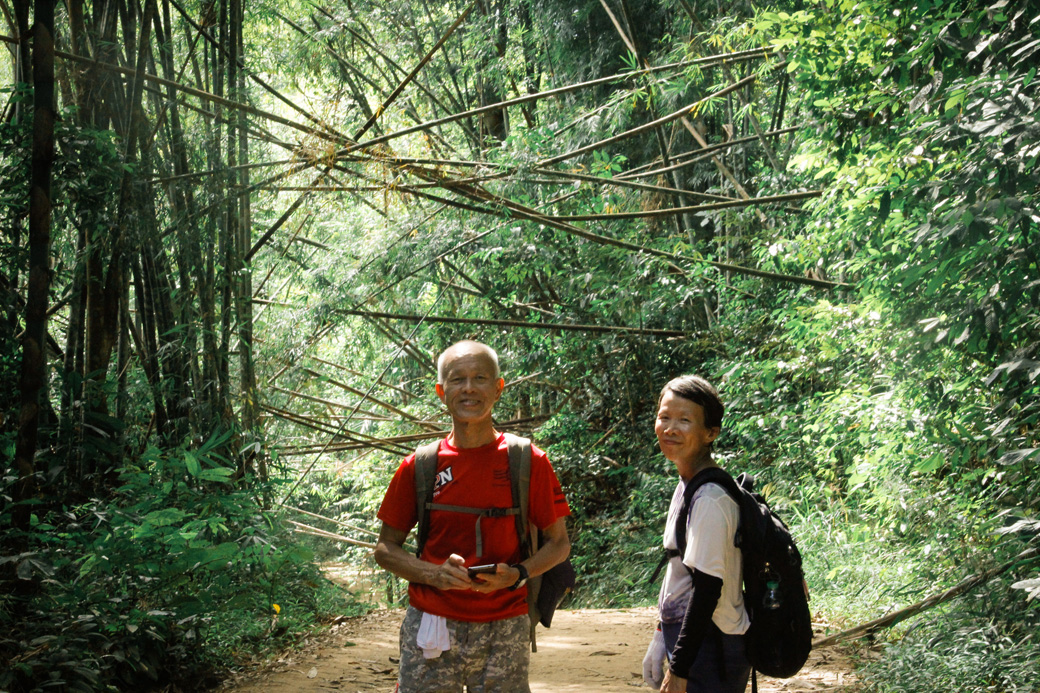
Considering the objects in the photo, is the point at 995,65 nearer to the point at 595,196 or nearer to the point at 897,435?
the point at 897,435

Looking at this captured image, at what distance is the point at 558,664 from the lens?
4871 mm

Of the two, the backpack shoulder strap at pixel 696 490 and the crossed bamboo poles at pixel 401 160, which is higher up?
the crossed bamboo poles at pixel 401 160

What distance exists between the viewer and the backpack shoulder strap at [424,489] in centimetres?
223

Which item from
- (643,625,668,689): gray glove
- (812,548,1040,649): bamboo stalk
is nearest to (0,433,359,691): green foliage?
(643,625,668,689): gray glove

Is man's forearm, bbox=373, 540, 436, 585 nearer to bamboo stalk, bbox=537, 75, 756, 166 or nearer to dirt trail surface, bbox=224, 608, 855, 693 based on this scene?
dirt trail surface, bbox=224, 608, 855, 693

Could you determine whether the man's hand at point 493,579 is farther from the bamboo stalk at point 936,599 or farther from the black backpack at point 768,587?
the bamboo stalk at point 936,599

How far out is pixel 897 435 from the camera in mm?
4363

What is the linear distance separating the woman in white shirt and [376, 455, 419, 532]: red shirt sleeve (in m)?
0.63

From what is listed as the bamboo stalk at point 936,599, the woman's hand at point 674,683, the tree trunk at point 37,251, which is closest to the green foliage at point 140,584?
the tree trunk at point 37,251

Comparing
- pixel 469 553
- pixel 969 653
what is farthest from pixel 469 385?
pixel 969 653

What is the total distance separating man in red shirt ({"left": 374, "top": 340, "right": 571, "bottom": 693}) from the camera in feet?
7.02

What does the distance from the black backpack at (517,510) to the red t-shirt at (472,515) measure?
1 cm

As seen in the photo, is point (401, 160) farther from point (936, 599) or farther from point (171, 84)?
point (936, 599)

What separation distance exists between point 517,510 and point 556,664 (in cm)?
297
